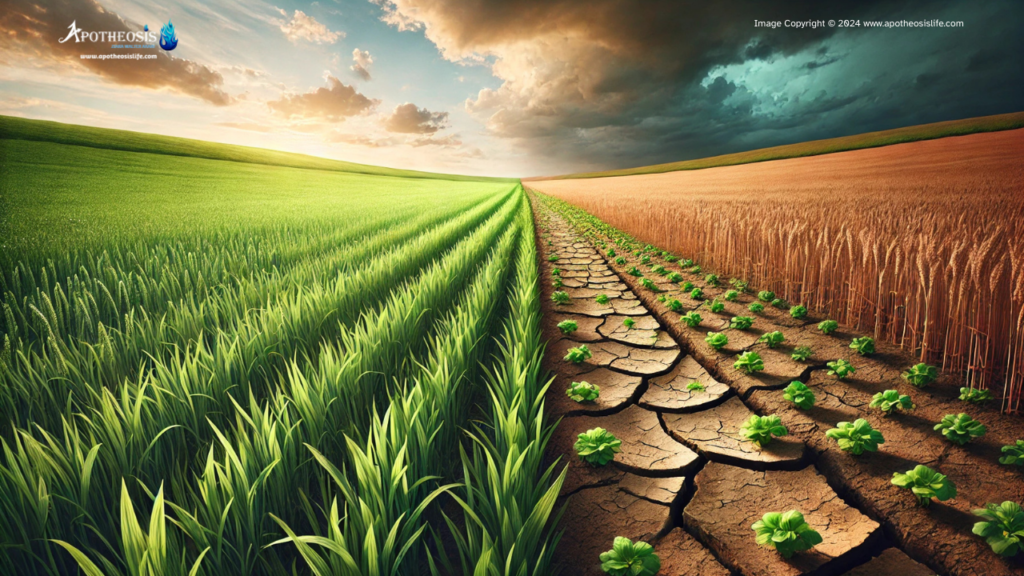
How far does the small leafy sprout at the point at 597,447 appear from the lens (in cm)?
183

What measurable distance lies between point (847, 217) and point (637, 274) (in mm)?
2793

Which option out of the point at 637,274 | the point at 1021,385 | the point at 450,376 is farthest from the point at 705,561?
the point at 637,274

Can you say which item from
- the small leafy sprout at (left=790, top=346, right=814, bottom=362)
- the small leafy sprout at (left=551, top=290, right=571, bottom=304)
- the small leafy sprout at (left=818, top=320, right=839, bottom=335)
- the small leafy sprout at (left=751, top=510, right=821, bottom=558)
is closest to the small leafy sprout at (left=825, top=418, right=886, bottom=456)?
the small leafy sprout at (left=751, top=510, right=821, bottom=558)

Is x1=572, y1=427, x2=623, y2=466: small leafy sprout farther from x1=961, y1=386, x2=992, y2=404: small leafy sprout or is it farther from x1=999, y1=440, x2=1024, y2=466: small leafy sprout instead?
x1=961, y1=386, x2=992, y2=404: small leafy sprout

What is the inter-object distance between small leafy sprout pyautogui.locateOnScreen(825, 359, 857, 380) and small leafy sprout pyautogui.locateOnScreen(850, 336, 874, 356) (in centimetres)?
30

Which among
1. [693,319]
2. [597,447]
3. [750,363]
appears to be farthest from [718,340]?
[597,447]

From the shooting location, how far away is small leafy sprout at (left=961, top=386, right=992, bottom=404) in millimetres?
2111

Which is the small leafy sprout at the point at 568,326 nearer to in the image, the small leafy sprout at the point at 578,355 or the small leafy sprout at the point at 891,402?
the small leafy sprout at the point at 578,355

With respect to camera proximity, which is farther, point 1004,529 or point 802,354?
point 802,354

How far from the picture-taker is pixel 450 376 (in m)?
1.99

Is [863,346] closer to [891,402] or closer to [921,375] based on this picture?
[921,375]

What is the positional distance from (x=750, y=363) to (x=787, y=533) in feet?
5.08

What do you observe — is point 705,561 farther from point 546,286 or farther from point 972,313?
point 546,286

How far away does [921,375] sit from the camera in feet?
7.72
